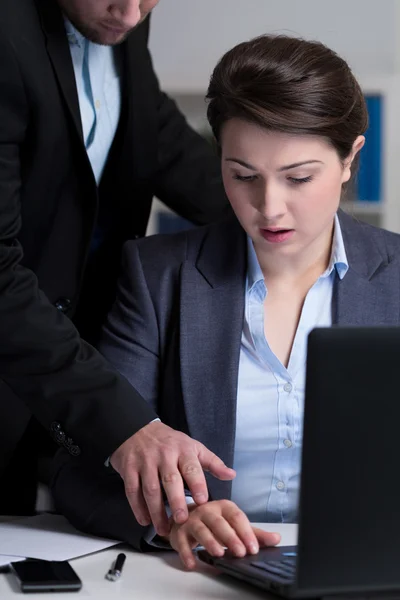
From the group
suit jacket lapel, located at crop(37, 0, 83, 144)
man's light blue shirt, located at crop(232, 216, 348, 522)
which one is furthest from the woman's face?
suit jacket lapel, located at crop(37, 0, 83, 144)

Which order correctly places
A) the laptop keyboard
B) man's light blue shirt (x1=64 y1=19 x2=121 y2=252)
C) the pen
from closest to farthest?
the laptop keyboard → the pen → man's light blue shirt (x1=64 y1=19 x2=121 y2=252)

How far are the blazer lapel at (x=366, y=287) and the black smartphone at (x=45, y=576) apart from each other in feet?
2.67

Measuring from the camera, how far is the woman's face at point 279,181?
5.85 ft

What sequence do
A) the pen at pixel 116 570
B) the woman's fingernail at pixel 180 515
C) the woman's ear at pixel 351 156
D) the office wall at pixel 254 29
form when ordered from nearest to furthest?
1. the pen at pixel 116 570
2. the woman's fingernail at pixel 180 515
3. the woman's ear at pixel 351 156
4. the office wall at pixel 254 29

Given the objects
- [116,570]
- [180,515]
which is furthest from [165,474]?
[116,570]

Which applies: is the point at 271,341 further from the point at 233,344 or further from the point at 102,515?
the point at 102,515

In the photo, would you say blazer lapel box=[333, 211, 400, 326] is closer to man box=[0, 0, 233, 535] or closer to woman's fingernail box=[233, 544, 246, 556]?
man box=[0, 0, 233, 535]

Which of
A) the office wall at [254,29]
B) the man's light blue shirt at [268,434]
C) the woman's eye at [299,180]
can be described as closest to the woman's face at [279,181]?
the woman's eye at [299,180]

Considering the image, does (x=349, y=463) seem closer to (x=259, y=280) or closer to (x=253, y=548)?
(x=253, y=548)

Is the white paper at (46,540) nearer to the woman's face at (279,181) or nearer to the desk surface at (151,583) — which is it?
the desk surface at (151,583)

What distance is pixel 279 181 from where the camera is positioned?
179 cm

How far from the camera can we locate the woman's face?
1.78m

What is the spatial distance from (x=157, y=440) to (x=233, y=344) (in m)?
0.42

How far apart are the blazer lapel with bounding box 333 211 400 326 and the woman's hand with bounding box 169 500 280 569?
61 cm
